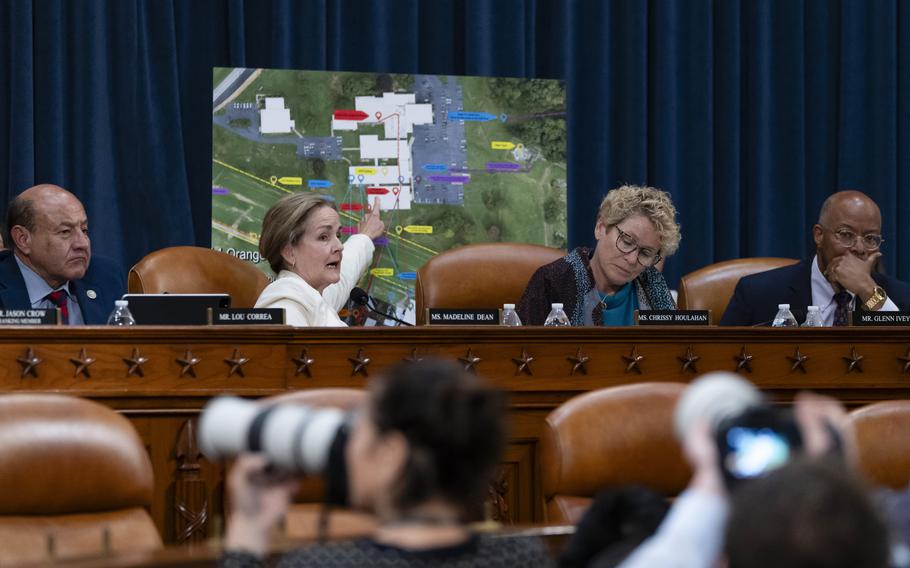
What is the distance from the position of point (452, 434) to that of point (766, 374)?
8.28 ft

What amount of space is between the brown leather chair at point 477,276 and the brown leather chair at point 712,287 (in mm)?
501

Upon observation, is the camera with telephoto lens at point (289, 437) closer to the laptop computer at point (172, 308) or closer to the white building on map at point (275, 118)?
the laptop computer at point (172, 308)

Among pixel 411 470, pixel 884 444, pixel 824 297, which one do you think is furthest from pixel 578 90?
pixel 411 470

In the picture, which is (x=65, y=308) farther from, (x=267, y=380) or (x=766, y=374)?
(x=766, y=374)

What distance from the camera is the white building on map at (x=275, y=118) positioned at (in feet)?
18.3

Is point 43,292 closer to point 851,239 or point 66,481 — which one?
point 66,481

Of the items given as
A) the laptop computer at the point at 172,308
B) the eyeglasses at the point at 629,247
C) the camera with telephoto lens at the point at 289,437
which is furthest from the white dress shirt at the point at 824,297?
the camera with telephoto lens at the point at 289,437

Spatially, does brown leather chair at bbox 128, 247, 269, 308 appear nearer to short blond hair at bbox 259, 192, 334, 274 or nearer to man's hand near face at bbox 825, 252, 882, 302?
short blond hair at bbox 259, 192, 334, 274

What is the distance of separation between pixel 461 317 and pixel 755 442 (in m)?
2.41

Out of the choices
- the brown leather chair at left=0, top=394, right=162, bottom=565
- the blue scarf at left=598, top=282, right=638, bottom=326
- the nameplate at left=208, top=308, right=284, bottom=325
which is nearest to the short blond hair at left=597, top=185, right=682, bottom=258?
the blue scarf at left=598, top=282, right=638, bottom=326

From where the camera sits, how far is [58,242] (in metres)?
4.57

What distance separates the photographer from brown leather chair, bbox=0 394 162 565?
207 centimetres

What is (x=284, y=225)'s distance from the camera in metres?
4.21

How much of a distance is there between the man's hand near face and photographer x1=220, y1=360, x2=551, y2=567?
3.47 meters
